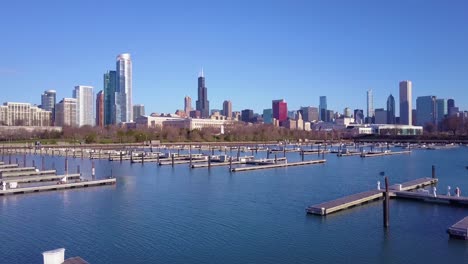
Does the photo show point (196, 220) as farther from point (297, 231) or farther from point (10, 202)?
point (10, 202)

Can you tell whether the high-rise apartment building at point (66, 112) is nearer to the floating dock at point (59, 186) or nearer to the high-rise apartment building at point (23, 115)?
the high-rise apartment building at point (23, 115)

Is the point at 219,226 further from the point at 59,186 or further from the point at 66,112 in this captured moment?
the point at 66,112

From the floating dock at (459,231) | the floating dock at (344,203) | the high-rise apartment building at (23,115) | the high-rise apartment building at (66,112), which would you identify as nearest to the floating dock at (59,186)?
the floating dock at (344,203)

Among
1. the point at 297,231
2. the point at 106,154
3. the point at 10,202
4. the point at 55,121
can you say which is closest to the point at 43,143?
the point at 106,154

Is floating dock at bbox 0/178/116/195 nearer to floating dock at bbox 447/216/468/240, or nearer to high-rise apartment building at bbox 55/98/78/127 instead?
floating dock at bbox 447/216/468/240

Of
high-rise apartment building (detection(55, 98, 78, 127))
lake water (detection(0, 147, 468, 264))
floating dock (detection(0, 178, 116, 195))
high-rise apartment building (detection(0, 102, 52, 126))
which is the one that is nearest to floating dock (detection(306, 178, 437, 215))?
lake water (detection(0, 147, 468, 264))
